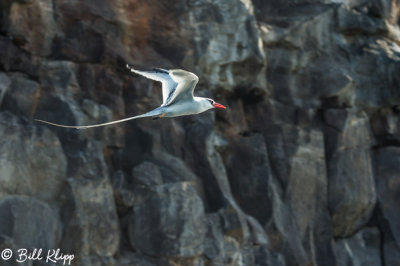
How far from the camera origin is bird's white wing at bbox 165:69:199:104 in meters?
10.7

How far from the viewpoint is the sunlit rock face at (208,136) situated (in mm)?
12281

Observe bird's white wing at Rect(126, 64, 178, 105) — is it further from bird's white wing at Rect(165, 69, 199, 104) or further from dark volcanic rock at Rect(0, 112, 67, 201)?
dark volcanic rock at Rect(0, 112, 67, 201)

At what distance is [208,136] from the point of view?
14539mm

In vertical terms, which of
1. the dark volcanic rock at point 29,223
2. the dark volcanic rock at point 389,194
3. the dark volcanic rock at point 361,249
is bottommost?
the dark volcanic rock at point 361,249

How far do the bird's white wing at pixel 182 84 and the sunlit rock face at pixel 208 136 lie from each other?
2.31 meters

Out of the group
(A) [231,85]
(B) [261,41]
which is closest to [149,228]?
(A) [231,85]

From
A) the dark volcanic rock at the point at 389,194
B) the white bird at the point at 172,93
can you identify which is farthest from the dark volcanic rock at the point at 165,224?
the dark volcanic rock at the point at 389,194

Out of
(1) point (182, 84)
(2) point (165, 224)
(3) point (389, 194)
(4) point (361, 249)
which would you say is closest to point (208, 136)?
(2) point (165, 224)

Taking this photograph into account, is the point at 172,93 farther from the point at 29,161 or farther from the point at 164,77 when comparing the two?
the point at 29,161

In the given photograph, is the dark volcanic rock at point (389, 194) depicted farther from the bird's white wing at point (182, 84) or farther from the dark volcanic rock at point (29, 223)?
the dark volcanic rock at point (29, 223)

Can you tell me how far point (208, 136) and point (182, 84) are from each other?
3687 mm

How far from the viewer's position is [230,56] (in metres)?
15.4

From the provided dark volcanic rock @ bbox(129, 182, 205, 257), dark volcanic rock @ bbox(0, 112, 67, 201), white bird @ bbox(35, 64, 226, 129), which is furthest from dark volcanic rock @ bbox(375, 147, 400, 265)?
dark volcanic rock @ bbox(0, 112, 67, 201)

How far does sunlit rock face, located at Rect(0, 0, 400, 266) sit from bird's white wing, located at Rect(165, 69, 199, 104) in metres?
2.31
